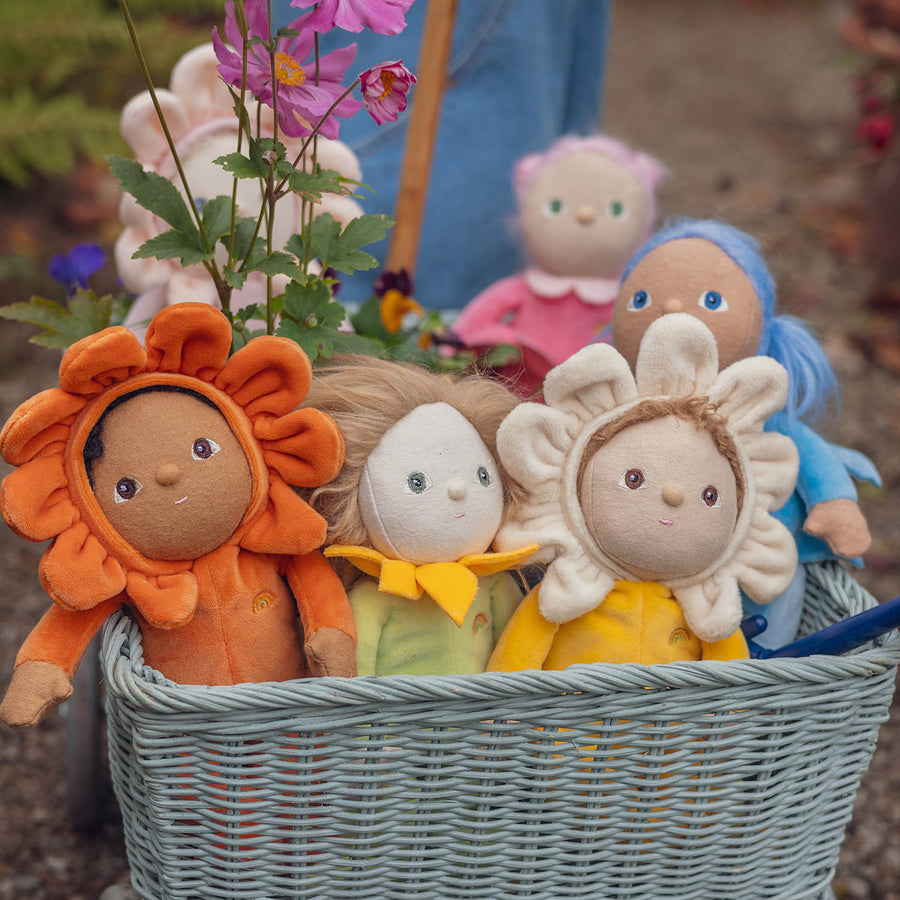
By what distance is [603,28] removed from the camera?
192 cm

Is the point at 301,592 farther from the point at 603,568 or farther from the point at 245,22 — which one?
the point at 245,22

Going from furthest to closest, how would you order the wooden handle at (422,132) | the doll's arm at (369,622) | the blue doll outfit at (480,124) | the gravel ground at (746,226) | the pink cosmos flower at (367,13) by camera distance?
the blue doll outfit at (480,124) < the gravel ground at (746,226) < the wooden handle at (422,132) < the doll's arm at (369,622) < the pink cosmos flower at (367,13)

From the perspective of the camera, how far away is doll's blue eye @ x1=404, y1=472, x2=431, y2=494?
39.1 inches

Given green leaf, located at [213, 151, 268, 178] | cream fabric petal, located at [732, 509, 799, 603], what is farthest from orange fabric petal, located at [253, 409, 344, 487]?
cream fabric petal, located at [732, 509, 799, 603]

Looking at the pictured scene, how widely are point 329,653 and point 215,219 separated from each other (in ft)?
1.39

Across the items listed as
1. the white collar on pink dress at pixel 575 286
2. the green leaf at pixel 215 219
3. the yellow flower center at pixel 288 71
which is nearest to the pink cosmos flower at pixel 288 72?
the yellow flower center at pixel 288 71

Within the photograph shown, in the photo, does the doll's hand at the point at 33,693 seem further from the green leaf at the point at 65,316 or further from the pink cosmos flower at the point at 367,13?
the pink cosmos flower at the point at 367,13

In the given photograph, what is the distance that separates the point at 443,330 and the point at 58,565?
0.73 meters

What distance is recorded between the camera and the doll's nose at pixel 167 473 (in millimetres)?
907

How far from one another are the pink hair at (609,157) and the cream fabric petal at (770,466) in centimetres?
62

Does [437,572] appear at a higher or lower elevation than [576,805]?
higher

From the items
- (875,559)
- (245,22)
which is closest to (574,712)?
(245,22)

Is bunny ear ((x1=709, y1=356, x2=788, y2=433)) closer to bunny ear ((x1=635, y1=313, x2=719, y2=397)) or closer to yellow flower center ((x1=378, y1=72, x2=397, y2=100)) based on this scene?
bunny ear ((x1=635, y1=313, x2=719, y2=397))

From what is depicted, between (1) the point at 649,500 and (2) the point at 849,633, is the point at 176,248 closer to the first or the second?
(1) the point at 649,500
